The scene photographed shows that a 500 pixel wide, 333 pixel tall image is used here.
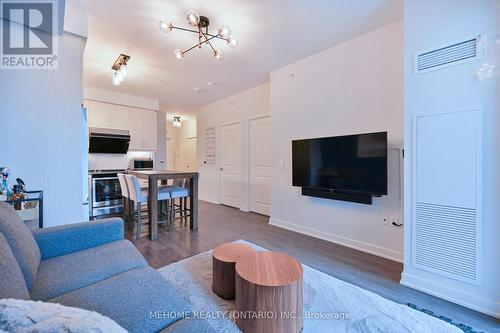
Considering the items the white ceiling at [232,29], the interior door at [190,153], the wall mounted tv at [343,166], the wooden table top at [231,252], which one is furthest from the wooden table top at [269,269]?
the interior door at [190,153]

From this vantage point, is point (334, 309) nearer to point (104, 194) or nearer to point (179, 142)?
point (104, 194)

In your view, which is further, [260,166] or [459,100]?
[260,166]

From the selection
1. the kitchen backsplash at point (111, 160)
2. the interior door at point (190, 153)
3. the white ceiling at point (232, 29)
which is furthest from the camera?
the interior door at point (190, 153)

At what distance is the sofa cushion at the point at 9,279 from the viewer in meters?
0.77

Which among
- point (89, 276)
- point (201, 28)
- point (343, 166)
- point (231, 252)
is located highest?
point (201, 28)

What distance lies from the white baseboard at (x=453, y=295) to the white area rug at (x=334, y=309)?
406 mm

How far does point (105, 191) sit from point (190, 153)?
12.7 feet

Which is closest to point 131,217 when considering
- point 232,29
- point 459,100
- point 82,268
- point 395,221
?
point 82,268

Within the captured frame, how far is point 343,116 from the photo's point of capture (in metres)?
3.01

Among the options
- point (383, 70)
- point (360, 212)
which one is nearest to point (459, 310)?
point (360, 212)

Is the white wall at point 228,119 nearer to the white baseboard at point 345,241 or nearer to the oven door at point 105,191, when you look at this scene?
the white baseboard at point 345,241

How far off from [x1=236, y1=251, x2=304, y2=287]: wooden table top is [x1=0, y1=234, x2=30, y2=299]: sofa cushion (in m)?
1.02

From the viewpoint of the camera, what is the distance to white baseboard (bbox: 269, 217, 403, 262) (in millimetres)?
2579

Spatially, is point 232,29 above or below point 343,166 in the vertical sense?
above
